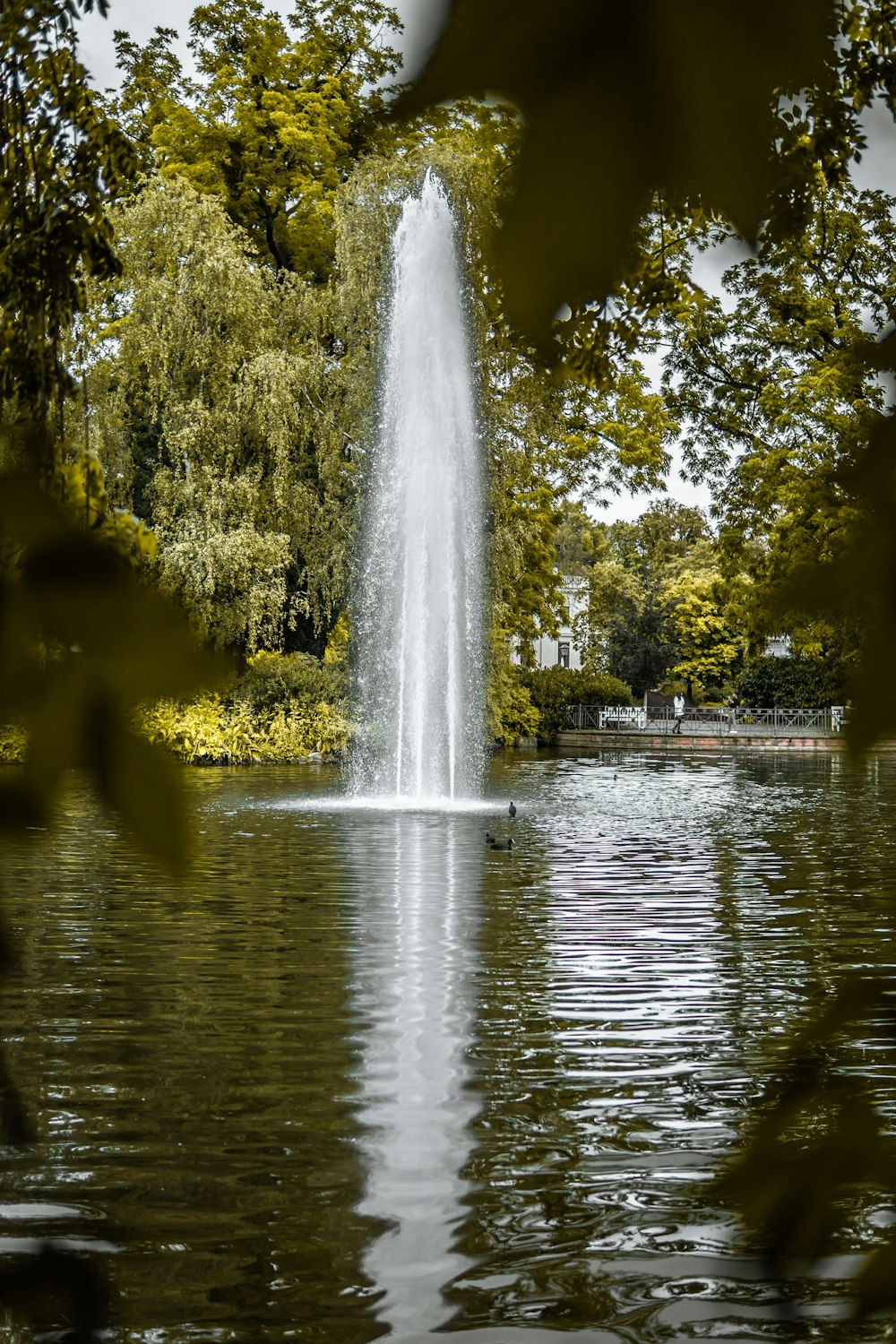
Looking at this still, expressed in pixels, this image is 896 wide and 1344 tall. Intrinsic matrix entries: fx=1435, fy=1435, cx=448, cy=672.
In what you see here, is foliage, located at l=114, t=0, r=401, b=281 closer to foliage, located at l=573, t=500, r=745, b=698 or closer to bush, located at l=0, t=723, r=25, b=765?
bush, located at l=0, t=723, r=25, b=765

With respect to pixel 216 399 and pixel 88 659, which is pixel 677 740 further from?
pixel 88 659

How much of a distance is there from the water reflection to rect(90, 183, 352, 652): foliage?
11.4m

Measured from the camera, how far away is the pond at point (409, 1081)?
2199 mm

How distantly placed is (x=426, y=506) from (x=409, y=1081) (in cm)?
1388

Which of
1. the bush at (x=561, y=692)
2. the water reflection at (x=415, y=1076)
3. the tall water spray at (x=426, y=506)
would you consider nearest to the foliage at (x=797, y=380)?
the water reflection at (x=415, y=1076)

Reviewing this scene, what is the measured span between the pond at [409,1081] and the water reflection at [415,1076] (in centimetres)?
1

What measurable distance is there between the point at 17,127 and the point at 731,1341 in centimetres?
190

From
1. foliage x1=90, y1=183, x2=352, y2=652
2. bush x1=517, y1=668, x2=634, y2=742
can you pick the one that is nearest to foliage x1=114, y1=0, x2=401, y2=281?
foliage x1=90, y1=183, x2=352, y2=652

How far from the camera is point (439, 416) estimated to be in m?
17.4

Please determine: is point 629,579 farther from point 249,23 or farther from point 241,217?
point 249,23

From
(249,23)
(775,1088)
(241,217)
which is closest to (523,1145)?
(249,23)

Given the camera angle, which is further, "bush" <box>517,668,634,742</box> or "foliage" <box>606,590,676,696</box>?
"foliage" <box>606,590,676,696</box>

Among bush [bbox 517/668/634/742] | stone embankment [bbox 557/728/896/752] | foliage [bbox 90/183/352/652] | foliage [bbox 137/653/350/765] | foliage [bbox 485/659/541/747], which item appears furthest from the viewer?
bush [bbox 517/668/634/742]

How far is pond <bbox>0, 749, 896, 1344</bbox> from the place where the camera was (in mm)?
2199
